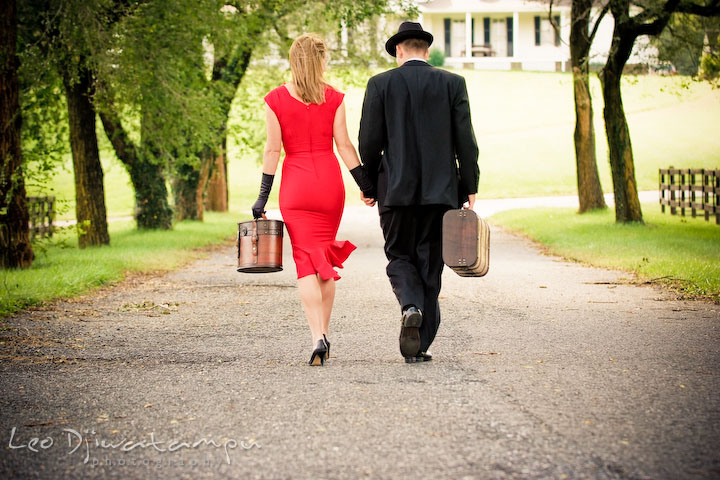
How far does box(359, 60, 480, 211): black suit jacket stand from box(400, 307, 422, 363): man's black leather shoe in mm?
757

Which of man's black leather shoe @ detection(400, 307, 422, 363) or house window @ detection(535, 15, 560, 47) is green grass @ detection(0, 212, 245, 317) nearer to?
man's black leather shoe @ detection(400, 307, 422, 363)

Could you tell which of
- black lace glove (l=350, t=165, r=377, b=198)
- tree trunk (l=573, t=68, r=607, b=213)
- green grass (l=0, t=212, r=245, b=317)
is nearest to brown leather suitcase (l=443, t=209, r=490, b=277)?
black lace glove (l=350, t=165, r=377, b=198)

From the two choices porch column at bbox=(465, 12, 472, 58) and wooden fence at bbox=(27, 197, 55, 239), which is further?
porch column at bbox=(465, 12, 472, 58)

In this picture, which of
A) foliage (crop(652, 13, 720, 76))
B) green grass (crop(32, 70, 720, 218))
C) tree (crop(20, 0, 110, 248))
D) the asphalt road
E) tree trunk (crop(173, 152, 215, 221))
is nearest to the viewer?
the asphalt road

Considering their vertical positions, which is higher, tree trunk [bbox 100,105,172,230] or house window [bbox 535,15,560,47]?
house window [bbox 535,15,560,47]

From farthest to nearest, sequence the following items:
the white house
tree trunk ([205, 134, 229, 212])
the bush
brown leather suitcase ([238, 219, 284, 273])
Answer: the white house < the bush < tree trunk ([205, 134, 229, 212]) < brown leather suitcase ([238, 219, 284, 273])

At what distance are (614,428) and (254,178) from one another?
48316mm

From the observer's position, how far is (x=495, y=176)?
1932 inches

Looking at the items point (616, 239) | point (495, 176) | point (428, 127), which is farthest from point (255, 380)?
point (495, 176)

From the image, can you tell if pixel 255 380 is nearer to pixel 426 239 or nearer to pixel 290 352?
pixel 290 352

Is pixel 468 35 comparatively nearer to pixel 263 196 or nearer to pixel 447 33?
pixel 447 33

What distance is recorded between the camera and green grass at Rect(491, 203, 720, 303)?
11578 mm

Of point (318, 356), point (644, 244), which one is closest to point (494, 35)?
point (644, 244)

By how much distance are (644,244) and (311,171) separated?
37.1ft
